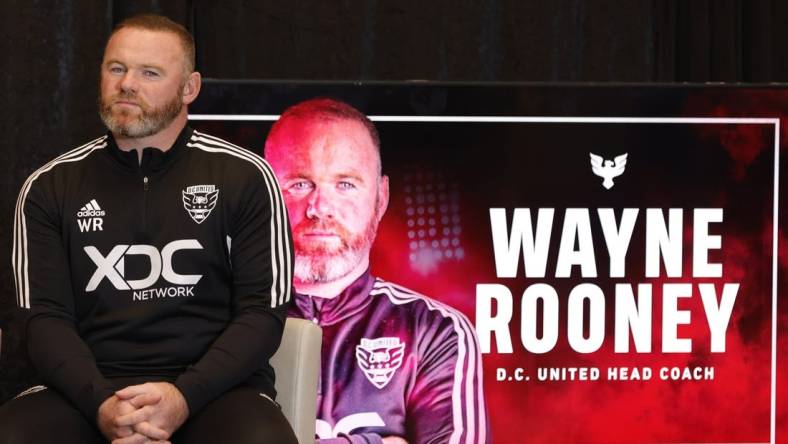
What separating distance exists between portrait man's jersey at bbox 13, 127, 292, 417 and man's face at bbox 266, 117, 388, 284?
2.06 feet

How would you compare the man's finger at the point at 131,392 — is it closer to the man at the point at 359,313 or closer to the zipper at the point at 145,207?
the zipper at the point at 145,207

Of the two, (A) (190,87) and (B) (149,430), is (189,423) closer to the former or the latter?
(B) (149,430)

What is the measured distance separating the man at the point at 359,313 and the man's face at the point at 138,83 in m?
0.61

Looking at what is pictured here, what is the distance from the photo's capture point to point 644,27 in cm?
377

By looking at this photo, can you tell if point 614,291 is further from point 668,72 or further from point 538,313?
point 668,72

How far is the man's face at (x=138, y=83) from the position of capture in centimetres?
227

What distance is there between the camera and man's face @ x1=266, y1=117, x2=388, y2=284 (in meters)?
2.91

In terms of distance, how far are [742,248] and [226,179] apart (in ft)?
4.89

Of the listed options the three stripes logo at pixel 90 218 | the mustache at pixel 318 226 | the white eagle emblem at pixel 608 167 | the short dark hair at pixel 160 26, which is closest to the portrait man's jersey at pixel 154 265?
the three stripes logo at pixel 90 218

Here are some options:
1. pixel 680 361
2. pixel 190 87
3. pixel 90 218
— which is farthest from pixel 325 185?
pixel 680 361

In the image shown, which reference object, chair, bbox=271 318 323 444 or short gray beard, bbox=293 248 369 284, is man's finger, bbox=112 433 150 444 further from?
short gray beard, bbox=293 248 369 284

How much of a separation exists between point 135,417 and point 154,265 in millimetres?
332

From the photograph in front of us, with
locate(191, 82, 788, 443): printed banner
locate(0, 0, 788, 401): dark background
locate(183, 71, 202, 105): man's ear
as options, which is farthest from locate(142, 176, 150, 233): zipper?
locate(0, 0, 788, 401): dark background

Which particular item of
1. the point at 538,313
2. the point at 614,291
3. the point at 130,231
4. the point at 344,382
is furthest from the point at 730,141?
the point at 130,231
